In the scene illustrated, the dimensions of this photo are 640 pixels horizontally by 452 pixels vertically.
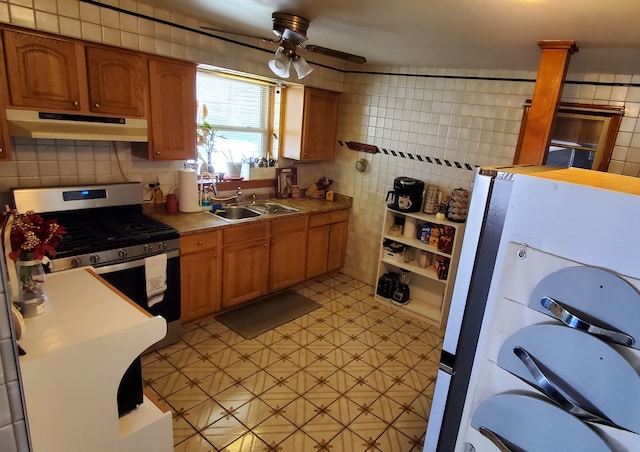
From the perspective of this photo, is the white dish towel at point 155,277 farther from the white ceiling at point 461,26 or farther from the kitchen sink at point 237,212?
the white ceiling at point 461,26

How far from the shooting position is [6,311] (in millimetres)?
691

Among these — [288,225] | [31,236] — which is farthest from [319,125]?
[31,236]

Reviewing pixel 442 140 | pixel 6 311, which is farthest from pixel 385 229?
pixel 6 311

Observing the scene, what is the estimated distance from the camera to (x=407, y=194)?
3553 mm

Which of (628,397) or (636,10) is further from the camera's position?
(636,10)

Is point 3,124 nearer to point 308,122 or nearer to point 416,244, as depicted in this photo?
point 308,122

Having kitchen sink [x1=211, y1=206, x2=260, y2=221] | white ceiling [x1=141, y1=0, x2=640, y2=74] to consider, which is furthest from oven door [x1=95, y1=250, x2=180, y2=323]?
white ceiling [x1=141, y1=0, x2=640, y2=74]

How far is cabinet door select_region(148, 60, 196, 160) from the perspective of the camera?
2.70 meters

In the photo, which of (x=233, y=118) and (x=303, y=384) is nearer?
(x=303, y=384)

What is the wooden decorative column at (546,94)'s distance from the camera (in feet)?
7.15

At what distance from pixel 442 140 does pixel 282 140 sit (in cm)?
163

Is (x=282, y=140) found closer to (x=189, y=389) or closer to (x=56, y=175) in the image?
(x=56, y=175)

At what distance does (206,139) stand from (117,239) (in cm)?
142

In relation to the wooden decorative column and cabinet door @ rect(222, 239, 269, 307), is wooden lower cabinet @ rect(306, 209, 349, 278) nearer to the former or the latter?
cabinet door @ rect(222, 239, 269, 307)
